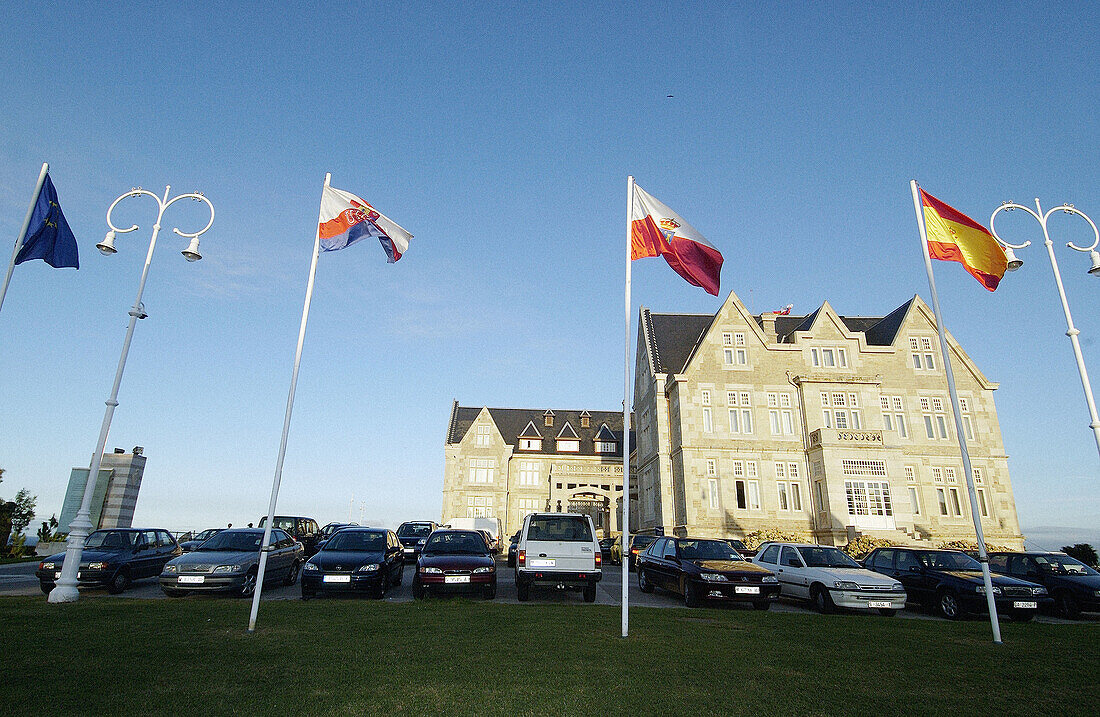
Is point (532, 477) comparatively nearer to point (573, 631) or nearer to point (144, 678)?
point (573, 631)

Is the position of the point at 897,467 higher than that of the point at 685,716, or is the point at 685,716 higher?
the point at 897,467

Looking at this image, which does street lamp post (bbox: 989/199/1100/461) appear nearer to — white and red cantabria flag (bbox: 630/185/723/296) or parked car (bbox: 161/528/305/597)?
white and red cantabria flag (bbox: 630/185/723/296)

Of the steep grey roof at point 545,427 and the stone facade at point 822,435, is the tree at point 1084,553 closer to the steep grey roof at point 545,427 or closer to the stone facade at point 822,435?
the stone facade at point 822,435

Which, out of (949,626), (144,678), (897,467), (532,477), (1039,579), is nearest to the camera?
(144,678)

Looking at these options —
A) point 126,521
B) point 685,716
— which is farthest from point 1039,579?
point 126,521

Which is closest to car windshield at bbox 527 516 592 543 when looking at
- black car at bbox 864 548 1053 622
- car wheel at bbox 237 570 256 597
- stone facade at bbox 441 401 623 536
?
car wheel at bbox 237 570 256 597

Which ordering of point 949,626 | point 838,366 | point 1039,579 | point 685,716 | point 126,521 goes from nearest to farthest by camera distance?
1. point 685,716
2. point 949,626
3. point 1039,579
4. point 126,521
5. point 838,366

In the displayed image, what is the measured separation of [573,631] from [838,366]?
108 feet

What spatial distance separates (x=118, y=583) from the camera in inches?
575

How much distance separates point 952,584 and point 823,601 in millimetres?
3258

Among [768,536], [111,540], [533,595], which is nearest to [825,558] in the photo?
[533,595]

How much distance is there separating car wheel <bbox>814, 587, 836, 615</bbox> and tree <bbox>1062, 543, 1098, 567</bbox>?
2015 centimetres

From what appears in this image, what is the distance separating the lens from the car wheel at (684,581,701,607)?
14.0 metres

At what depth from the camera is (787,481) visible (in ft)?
111
